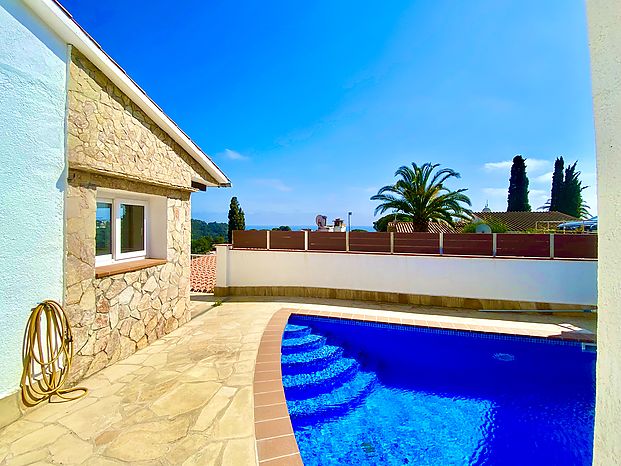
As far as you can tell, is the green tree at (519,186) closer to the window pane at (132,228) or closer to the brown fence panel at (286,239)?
the brown fence panel at (286,239)

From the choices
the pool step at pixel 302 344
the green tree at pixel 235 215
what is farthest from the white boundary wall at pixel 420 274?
the green tree at pixel 235 215

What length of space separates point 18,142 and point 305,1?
11346mm

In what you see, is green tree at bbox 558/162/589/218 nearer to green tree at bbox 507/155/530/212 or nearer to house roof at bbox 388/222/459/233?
green tree at bbox 507/155/530/212

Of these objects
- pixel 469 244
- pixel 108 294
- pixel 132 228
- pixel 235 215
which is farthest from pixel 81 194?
pixel 235 215

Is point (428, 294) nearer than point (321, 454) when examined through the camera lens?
No

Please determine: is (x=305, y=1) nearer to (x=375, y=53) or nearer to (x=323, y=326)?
A: (x=375, y=53)

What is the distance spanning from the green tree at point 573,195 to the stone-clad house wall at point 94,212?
6082 centimetres

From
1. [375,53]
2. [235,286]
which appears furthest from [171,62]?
[235,286]

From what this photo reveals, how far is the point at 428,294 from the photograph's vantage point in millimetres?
11953

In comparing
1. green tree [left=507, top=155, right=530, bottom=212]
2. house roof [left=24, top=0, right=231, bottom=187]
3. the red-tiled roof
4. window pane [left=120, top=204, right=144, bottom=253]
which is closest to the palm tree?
the red-tiled roof

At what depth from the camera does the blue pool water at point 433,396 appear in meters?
5.09

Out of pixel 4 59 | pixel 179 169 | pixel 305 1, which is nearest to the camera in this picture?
pixel 4 59

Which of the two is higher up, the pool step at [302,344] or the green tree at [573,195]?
the green tree at [573,195]

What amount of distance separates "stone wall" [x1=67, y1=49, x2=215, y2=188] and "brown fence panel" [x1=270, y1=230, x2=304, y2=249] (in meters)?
5.89
